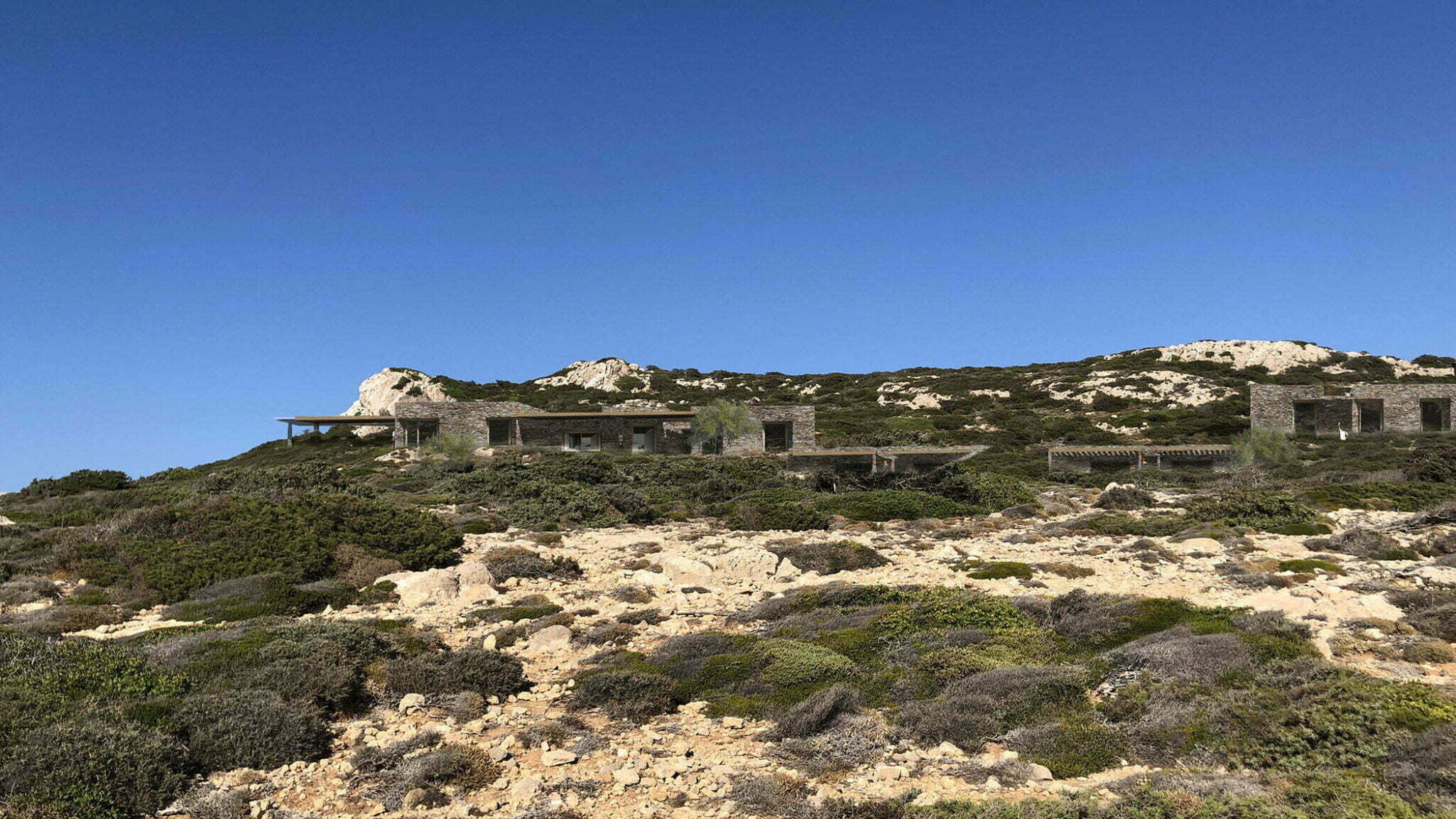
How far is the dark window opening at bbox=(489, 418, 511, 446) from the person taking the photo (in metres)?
55.0

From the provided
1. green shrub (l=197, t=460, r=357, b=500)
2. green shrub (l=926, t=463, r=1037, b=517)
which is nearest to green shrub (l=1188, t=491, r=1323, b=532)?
green shrub (l=926, t=463, r=1037, b=517)

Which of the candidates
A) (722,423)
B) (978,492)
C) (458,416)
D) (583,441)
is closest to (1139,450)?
(978,492)

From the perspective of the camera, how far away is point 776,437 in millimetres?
52562

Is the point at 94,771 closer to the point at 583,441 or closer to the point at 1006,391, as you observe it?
the point at 583,441

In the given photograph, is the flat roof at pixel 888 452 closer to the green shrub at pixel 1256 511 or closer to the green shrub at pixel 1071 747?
the green shrub at pixel 1256 511

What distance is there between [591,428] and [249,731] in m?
45.6

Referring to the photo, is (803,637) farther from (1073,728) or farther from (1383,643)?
(1383,643)

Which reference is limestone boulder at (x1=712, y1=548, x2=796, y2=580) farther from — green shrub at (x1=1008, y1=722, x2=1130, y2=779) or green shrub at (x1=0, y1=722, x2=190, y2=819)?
green shrub at (x1=0, y1=722, x2=190, y2=819)

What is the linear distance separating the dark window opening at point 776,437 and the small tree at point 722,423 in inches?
55.7

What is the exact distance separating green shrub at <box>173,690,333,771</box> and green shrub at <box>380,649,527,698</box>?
49.2 inches

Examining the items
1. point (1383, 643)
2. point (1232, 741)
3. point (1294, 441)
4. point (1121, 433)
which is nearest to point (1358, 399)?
point (1294, 441)

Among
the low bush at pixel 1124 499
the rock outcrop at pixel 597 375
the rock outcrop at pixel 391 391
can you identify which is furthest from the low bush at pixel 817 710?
the rock outcrop at pixel 597 375

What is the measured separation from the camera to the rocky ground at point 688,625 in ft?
23.5

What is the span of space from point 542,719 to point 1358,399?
6360 centimetres
